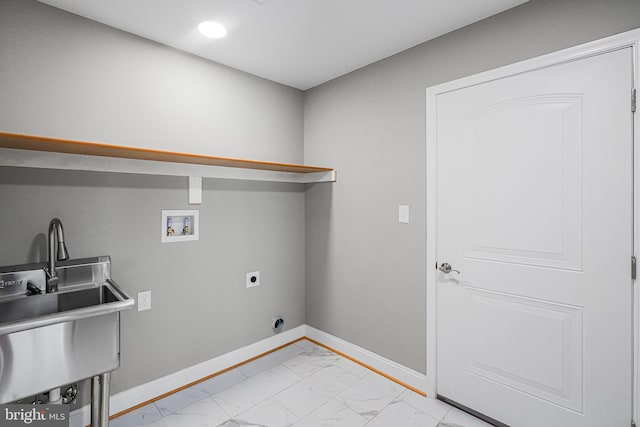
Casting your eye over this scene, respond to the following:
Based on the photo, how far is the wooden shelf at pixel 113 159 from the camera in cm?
148

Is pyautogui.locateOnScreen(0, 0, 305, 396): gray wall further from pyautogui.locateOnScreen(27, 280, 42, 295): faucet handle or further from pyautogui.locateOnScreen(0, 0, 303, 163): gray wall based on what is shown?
pyautogui.locateOnScreen(27, 280, 42, 295): faucet handle

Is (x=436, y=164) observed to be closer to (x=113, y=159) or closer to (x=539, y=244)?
(x=539, y=244)

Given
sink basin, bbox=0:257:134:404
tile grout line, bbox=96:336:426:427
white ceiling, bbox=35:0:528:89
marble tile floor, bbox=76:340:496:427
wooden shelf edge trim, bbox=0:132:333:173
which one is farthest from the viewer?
tile grout line, bbox=96:336:426:427

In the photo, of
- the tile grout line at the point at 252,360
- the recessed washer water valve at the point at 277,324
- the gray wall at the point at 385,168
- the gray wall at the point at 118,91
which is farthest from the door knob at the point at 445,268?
the gray wall at the point at 118,91

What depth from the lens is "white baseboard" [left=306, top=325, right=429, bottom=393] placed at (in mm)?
2188

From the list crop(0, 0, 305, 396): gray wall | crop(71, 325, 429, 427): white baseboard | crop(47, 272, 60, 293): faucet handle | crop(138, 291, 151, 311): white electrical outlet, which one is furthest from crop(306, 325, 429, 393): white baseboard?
crop(47, 272, 60, 293): faucet handle

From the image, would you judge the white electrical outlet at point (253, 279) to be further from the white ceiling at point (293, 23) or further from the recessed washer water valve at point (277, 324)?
the white ceiling at point (293, 23)

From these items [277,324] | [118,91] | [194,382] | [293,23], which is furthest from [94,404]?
[293,23]

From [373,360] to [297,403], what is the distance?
71cm

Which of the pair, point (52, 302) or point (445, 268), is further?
point (445, 268)

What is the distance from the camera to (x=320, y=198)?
2.91 meters

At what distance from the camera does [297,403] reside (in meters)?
2.06

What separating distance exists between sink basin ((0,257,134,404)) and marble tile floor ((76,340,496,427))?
28.7 inches

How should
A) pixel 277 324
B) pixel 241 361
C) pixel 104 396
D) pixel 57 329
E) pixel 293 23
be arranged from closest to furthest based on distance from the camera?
pixel 57 329 < pixel 104 396 < pixel 293 23 < pixel 241 361 < pixel 277 324
